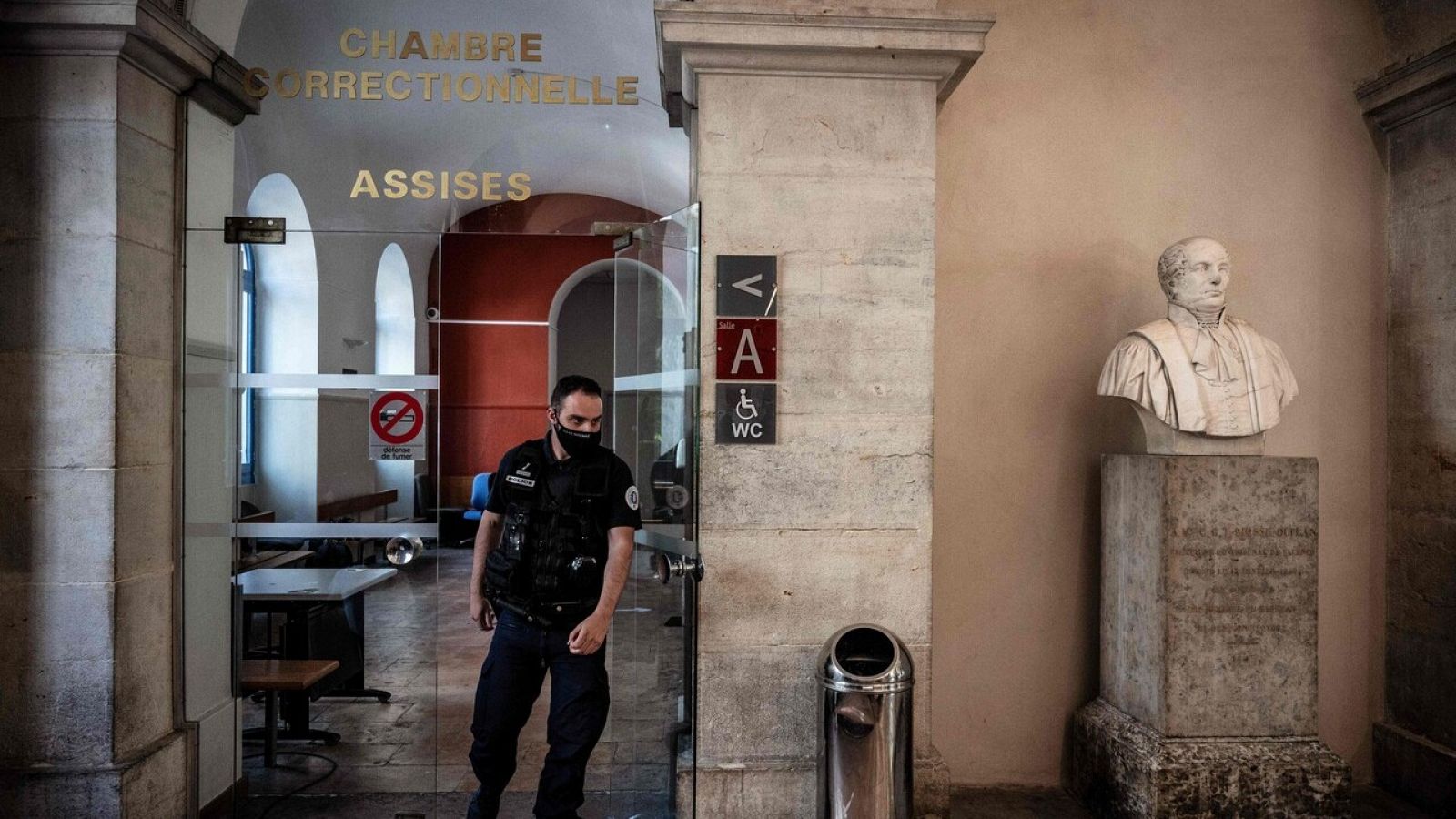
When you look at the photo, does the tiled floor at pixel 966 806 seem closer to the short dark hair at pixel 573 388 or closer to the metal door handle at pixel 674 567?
the metal door handle at pixel 674 567

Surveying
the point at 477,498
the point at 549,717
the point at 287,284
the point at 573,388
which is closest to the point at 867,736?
the point at 549,717

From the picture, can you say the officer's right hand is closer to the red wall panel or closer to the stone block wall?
the red wall panel

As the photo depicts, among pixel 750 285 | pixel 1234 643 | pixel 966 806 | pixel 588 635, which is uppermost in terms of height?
pixel 750 285

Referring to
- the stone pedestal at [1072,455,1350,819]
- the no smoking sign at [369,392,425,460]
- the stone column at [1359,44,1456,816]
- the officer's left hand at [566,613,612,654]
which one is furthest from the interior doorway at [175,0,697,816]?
the stone column at [1359,44,1456,816]

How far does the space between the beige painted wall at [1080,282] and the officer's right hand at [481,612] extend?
78.0 inches

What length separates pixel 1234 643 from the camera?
11.0 ft

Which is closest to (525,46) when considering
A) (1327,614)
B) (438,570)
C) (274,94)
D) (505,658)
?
(274,94)

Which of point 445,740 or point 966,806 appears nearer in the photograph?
point 966,806

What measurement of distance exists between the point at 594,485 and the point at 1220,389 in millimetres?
2378

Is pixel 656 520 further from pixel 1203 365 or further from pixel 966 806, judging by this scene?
pixel 1203 365

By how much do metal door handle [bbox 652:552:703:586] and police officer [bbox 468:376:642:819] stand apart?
19 centimetres

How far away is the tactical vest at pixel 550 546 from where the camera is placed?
2887 millimetres

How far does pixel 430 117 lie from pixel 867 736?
9.33 feet

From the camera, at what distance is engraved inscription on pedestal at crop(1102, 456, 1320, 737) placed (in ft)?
10.9
